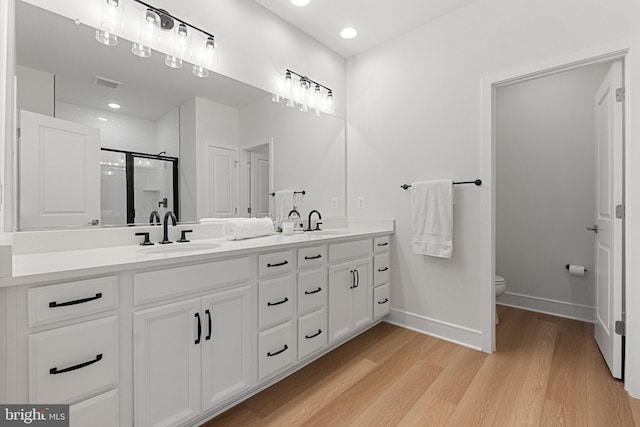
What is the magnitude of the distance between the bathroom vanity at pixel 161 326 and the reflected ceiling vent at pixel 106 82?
0.90 m

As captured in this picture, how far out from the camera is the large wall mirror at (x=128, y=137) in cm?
143

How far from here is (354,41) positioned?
9.29 ft

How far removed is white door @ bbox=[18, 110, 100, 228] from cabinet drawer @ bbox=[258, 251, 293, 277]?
910mm

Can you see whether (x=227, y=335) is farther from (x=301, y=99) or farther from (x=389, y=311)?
(x=301, y=99)

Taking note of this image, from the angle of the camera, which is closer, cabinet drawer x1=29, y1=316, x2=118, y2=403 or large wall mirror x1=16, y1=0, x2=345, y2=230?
cabinet drawer x1=29, y1=316, x2=118, y2=403

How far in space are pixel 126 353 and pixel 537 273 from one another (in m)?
3.48

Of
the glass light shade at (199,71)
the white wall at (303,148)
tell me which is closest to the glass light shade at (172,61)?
the glass light shade at (199,71)

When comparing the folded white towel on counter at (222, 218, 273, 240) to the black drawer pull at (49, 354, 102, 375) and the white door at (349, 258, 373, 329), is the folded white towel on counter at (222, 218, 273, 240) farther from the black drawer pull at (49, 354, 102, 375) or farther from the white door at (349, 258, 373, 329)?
the black drawer pull at (49, 354, 102, 375)

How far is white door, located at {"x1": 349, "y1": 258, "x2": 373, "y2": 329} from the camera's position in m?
2.30

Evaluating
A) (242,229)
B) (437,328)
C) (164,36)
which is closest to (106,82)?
(164,36)

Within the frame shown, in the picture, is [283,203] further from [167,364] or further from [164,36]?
[167,364]

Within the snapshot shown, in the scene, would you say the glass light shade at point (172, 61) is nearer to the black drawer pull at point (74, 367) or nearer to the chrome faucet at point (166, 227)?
the chrome faucet at point (166, 227)

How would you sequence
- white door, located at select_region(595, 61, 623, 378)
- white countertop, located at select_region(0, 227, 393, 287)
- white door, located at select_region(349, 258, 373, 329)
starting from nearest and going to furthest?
white countertop, located at select_region(0, 227, 393, 287)
white door, located at select_region(595, 61, 623, 378)
white door, located at select_region(349, 258, 373, 329)

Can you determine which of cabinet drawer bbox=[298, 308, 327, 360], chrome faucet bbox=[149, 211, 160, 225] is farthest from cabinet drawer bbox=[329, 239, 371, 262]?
chrome faucet bbox=[149, 211, 160, 225]
